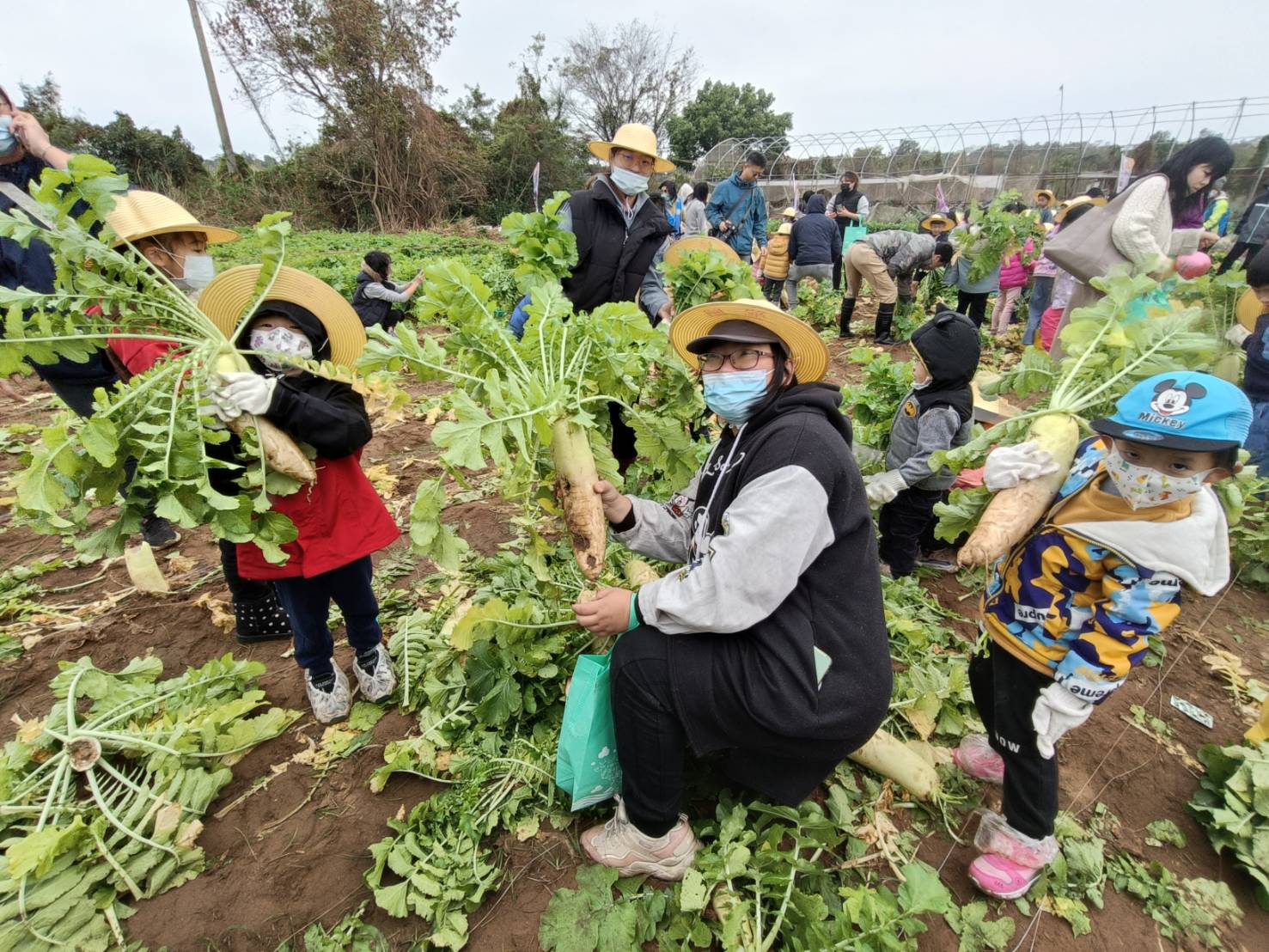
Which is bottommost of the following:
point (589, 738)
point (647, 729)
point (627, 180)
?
point (589, 738)

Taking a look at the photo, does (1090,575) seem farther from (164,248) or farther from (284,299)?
(164,248)

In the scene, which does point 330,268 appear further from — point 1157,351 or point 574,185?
point 574,185

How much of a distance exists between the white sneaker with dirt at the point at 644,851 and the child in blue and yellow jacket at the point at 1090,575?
4.23ft

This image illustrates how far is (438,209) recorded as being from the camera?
98.0 feet

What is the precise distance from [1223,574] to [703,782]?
2205mm

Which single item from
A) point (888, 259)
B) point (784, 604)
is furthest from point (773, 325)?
point (888, 259)

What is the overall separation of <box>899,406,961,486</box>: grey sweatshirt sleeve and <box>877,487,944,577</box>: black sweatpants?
0.91 ft

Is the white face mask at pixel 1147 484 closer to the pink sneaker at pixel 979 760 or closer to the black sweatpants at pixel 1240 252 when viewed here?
the pink sneaker at pixel 979 760

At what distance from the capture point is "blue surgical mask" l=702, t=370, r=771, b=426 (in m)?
2.22

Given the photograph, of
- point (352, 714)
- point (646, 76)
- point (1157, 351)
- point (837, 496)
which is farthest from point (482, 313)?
point (646, 76)

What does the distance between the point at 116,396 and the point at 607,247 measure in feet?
9.90

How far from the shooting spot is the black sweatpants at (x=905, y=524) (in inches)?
161

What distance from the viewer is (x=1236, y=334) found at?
4652mm

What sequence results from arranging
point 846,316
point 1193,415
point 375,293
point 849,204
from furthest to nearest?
point 849,204
point 846,316
point 375,293
point 1193,415
